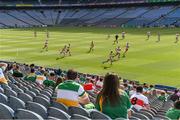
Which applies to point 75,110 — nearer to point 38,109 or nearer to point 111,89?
point 38,109

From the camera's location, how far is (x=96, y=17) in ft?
355

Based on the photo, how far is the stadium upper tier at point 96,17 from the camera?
96062 millimetres

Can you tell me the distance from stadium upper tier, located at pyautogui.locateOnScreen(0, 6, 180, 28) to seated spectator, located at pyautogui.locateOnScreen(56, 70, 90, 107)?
82463 mm

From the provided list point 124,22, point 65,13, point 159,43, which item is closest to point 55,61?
point 159,43

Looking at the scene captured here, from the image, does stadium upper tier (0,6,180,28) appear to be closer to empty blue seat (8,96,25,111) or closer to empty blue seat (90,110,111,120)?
empty blue seat (8,96,25,111)

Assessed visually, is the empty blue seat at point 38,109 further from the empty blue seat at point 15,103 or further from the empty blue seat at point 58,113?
the empty blue seat at point 15,103

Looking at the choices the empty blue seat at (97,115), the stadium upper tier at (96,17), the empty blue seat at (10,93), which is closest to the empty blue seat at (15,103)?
the empty blue seat at (97,115)

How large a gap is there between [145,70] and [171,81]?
4800mm

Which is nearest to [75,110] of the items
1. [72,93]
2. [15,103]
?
[72,93]

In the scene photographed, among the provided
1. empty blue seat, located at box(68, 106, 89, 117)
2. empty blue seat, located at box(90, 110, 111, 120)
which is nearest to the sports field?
empty blue seat, located at box(68, 106, 89, 117)

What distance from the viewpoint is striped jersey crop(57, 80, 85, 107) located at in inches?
359

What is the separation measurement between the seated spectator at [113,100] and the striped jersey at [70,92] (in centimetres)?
131

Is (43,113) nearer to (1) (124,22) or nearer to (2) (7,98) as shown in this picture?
(2) (7,98)

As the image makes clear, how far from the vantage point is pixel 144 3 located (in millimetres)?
102562
